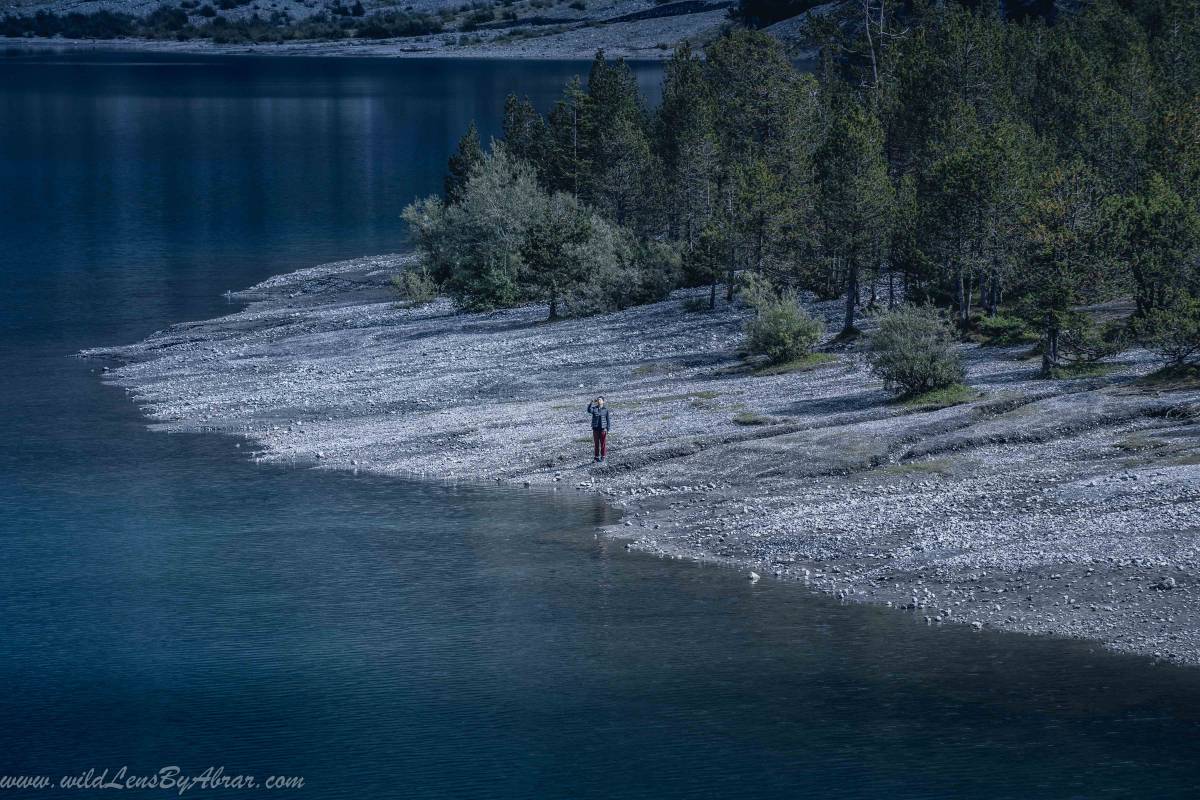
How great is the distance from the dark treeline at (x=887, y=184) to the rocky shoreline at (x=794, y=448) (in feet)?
11.2

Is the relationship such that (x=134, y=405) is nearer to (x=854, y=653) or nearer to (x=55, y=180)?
(x=854, y=653)

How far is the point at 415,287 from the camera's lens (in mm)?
92562

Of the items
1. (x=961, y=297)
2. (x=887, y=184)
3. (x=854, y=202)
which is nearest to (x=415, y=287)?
(x=854, y=202)

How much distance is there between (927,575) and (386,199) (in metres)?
116

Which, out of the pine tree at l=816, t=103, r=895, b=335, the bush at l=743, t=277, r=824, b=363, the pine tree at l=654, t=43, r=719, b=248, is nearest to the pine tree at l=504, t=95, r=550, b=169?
the pine tree at l=654, t=43, r=719, b=248

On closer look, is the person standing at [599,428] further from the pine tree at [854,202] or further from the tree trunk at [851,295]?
the pine tree at [854,202]

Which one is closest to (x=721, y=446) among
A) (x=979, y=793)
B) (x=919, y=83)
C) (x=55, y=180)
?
(x=979, y=793)

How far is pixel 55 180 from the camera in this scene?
537 feet

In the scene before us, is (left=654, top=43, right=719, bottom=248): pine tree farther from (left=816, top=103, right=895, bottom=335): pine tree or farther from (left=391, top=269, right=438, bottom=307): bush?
(left=816, top=103, right=895, bottom=335): pine tree

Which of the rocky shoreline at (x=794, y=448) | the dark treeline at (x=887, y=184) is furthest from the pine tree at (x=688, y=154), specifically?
the rocky shoreline at (x=794, y=448)

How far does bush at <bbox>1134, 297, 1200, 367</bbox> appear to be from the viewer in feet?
174

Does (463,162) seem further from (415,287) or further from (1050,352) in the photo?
(1050,352)

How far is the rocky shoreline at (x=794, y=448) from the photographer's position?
40312 mm

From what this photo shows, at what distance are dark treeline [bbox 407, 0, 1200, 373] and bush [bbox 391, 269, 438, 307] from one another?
2021 millimetres
